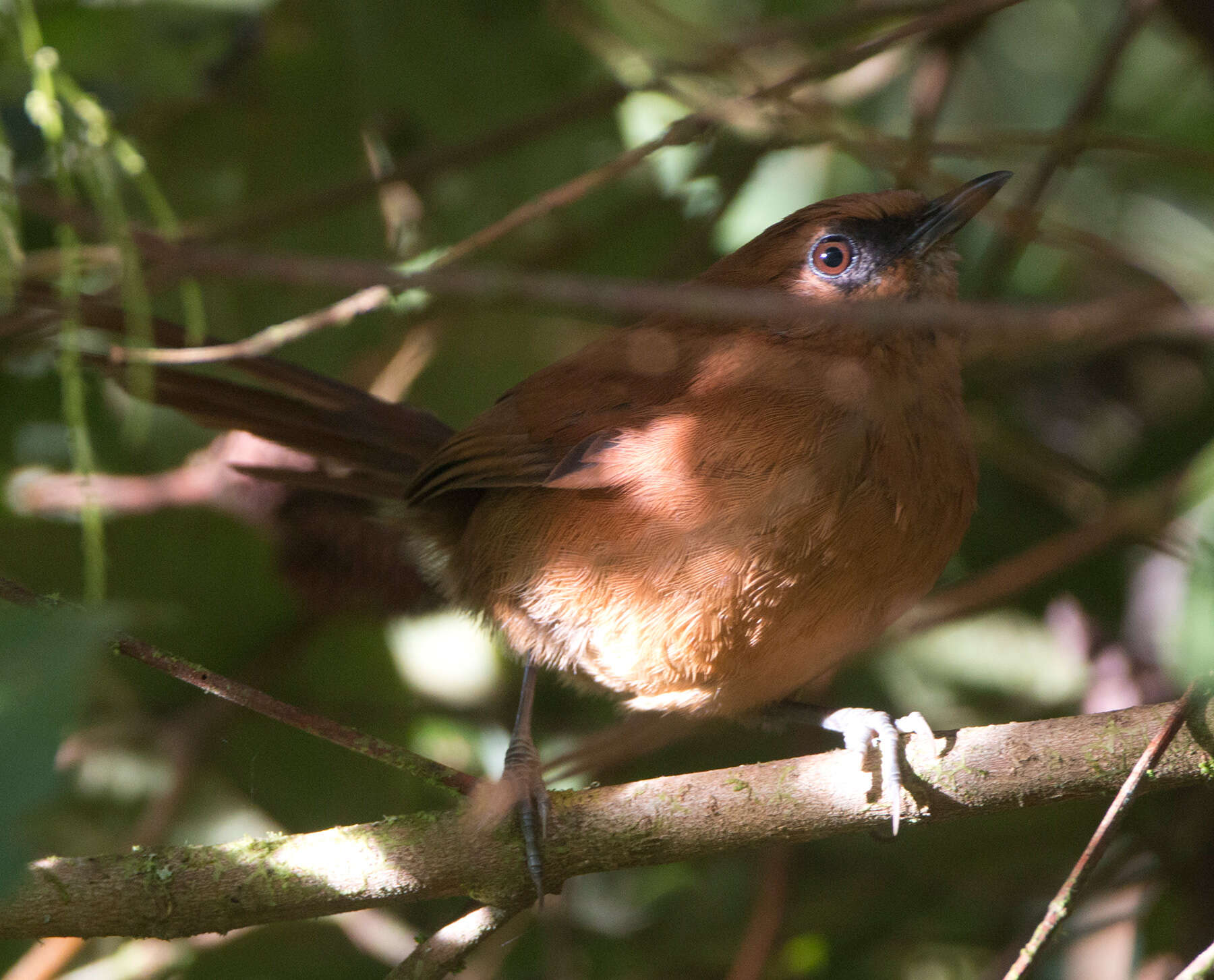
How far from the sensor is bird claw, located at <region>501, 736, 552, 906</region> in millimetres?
2449

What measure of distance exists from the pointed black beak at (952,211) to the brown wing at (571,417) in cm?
61

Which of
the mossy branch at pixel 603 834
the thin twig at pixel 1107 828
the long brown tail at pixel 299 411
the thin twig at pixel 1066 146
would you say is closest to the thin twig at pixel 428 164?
the long brown tail at pixel 299 411

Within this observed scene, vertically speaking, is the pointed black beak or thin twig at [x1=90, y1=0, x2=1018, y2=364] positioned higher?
thin twig at [x1=90, y1=0, x2=1018, y2=364]

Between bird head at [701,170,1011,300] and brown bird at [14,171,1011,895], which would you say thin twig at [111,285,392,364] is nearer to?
brown bird at [14,171,1011,895]

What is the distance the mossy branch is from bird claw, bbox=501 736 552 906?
0.08 feet

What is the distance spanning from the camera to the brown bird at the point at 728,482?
9.07 ft

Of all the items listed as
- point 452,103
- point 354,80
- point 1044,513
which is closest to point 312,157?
Result: point 354,80

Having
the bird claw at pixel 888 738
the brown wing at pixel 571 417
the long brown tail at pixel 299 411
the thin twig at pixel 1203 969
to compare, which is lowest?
the thin twig at pixel 1203 969

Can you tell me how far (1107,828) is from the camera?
7.53 feet

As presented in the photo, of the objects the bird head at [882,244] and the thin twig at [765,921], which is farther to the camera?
the thin twig at [765,921]

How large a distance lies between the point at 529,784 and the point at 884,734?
76 centimetres

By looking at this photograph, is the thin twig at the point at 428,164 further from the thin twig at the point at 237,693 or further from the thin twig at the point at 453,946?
the thin twig at the point at 453,946

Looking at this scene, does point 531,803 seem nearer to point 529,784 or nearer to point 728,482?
point 529,784

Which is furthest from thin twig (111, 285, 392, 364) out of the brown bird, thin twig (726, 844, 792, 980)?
thin twig (726, 844, 792, 980)
